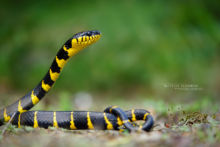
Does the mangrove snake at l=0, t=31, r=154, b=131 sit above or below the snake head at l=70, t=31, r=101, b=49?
below

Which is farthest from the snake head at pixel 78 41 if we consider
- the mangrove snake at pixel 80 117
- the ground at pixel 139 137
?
the ground at pixel 139 137

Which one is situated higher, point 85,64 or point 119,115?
point 85,64

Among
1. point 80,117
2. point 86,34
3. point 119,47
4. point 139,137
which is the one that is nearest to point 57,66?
point 86,34

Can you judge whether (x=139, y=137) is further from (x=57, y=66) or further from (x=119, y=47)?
(x=119, y=47)

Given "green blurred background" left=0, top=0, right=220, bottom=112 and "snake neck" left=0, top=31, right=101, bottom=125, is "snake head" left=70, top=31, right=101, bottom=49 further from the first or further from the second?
"green blurred background" left=0, top=0, right=220, bottom=112

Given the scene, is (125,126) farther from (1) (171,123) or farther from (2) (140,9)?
(2) (140,9)

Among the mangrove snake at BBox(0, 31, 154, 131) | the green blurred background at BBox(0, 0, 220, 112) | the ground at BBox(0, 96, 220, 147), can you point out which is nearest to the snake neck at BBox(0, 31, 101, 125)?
the mangrove snake at BBox(0, 31, 154, 131)

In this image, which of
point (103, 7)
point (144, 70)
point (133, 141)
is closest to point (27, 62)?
point (103, 7)

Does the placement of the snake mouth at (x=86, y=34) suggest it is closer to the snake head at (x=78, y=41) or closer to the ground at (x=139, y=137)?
the snake head at (x=78, y=41)

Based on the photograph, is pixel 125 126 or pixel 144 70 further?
pixel 144 70
